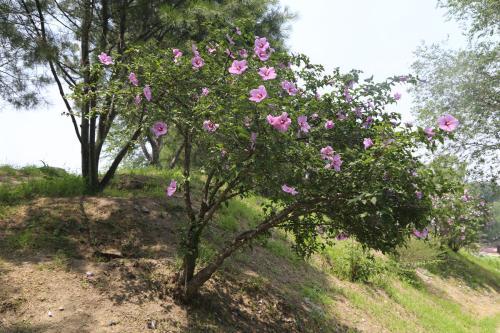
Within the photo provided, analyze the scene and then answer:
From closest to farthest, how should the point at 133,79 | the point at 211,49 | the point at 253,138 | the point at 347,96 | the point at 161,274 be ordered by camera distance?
1. the point at 253,138
2. the point at 133,79
3. the point at 347,96
4. the point at 211,49
5. the point at 161,274

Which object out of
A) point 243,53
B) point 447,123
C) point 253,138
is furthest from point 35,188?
point 447,123

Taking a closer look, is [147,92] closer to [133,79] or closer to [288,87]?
[133,79]

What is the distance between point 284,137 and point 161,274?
247 centimetres

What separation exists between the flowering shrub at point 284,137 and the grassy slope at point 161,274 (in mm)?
616

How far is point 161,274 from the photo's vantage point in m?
4.69

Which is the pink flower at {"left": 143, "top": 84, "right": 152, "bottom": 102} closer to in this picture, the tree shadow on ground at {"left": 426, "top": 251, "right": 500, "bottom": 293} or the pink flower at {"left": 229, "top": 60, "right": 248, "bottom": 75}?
the pink flower at {"left": 229, "top": 60, "right": 248, "bottom": 75}

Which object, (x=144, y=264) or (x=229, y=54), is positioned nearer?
(x=229, y=54)

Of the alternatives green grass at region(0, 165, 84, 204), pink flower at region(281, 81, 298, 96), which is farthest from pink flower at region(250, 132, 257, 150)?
green grass at region(0, 165, 84, 204)

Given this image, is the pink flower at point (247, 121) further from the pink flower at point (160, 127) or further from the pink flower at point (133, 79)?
the pink flower at point (133, 79)

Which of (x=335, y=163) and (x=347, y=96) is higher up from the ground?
(x=347, y=96)

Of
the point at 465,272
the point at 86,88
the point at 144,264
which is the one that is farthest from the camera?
the point at 465,272

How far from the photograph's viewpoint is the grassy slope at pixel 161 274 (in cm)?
412

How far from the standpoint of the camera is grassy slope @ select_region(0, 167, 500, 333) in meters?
4.12

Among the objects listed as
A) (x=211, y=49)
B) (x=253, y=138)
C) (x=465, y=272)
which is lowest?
(x=465, y=272)
